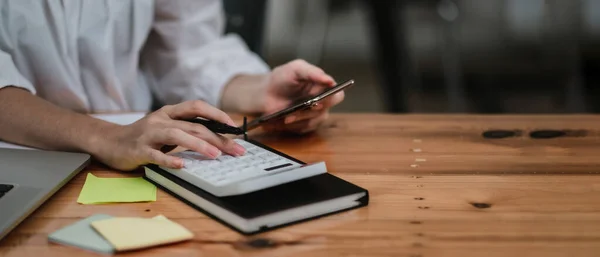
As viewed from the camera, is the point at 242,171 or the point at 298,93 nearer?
the point at 242,171

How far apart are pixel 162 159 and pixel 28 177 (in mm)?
141

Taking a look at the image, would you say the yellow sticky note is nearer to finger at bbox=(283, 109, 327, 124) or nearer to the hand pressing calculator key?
the hand pressing calculator key

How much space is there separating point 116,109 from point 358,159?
555 millimetres

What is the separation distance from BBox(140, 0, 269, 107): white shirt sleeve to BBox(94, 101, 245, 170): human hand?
0.48 meters

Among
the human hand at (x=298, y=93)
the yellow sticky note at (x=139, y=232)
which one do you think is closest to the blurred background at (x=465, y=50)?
the human hand at (x=298, y=93)

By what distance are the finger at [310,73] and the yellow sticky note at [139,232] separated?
40 centimetres

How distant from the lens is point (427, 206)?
0.76m

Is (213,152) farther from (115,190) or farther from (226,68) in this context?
(226,68)

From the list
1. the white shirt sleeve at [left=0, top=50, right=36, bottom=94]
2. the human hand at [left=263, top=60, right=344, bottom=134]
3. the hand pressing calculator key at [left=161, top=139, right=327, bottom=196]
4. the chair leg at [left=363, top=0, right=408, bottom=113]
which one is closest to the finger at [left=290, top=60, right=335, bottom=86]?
the human hand at [left=263, top=60, right=344, bottom=134]

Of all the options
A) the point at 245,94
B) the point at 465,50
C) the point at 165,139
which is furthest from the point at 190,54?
the point at 465,50

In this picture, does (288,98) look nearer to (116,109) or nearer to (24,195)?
(116,109)

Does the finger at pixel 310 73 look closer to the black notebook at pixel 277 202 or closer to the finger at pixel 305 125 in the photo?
the finger at pixel 305 125

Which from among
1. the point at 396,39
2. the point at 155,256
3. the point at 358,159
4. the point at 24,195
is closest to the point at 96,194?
the point at 24,195

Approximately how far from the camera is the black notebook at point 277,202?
2.25 feet
